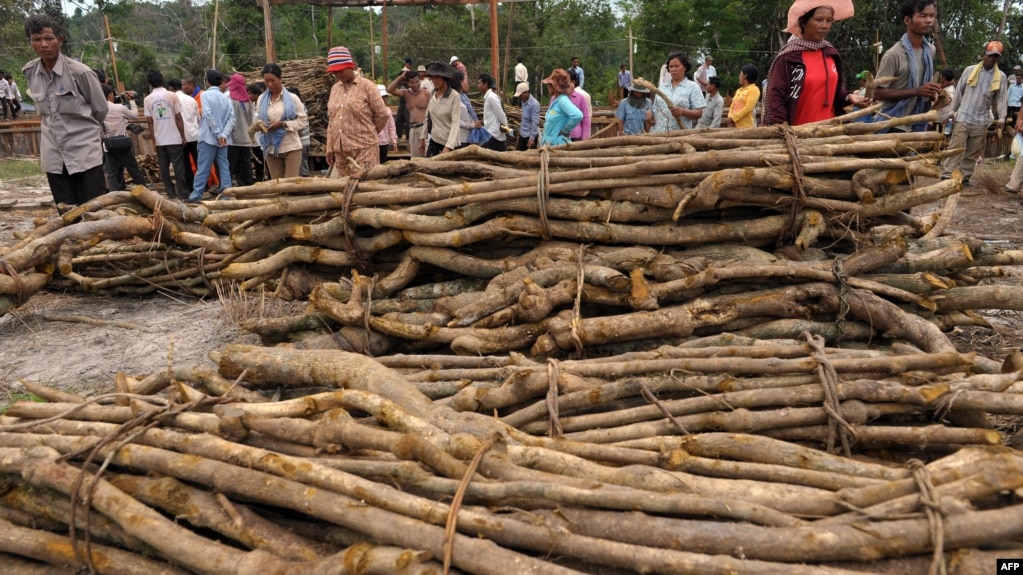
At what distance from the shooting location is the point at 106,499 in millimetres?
2164

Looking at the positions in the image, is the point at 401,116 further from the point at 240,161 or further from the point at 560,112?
the point at 560,112

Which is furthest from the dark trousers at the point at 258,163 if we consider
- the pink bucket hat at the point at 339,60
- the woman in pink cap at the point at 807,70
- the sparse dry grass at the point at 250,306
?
the woman in pink cap at the point at 807,70

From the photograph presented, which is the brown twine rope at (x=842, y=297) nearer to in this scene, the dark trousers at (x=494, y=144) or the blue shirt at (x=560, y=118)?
the blue shirt at (x=560, y=118)

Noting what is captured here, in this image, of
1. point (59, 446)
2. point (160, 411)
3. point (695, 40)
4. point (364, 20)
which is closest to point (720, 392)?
point (160, 411)

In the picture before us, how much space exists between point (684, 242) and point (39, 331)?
4.39 meters

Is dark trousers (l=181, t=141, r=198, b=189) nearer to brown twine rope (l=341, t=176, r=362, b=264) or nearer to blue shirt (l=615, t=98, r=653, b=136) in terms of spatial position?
blue shirt (l=615, t=98, r=653, b=136)

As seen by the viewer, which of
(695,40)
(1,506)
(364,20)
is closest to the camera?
(1,506)

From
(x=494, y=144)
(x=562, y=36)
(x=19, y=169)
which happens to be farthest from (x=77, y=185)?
(x=562, y=36)

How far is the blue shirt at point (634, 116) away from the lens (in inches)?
310

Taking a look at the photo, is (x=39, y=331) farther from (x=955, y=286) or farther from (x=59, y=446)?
(x=955, y=286)

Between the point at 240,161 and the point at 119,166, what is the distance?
5.36 ft

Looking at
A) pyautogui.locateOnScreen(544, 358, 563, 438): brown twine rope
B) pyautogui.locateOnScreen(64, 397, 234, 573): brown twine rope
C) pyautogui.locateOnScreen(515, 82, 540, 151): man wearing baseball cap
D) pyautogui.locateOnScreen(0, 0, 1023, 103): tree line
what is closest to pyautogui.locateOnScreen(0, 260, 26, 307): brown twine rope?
pyautogui.locateOnScreen(64, 397, 234, 573): brown twine rope

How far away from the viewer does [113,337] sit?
4.55 m

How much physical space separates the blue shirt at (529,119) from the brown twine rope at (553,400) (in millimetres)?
7290
